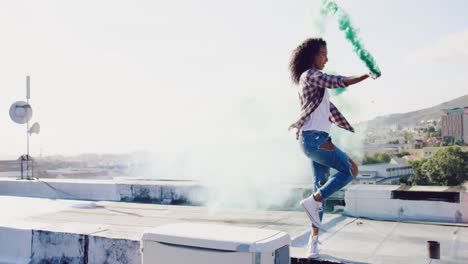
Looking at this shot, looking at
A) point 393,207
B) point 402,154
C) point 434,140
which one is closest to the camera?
point 393,207

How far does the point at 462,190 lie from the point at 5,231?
239 inches

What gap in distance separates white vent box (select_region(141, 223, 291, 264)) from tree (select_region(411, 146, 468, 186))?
116202 millimetres

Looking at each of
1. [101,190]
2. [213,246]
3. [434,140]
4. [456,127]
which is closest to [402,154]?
[434,140]

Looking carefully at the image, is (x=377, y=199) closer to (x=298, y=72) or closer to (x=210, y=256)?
(x=298, y=72)

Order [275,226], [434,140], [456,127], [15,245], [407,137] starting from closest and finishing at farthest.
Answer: [15,245]
[275,226]
[456,127]
[434,140]
[407,137]

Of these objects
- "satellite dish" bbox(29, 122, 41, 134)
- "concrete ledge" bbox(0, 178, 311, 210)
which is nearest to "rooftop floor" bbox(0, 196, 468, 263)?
"concrete ledge" bbox(0, 178, 311, 210)

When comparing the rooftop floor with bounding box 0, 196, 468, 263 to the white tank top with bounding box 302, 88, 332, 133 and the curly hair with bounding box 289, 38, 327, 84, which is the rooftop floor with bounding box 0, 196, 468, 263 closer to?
the white tank top with bounding box 302, 88, 332, 133

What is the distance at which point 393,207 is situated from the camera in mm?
7000

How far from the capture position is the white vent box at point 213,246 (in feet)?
9.06

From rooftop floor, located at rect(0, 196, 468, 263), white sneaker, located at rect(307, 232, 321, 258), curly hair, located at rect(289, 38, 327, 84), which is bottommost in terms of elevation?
rooftop floor, located at rect(0, 196, 468, 263)

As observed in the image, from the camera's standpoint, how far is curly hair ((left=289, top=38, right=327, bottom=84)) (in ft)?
13.8

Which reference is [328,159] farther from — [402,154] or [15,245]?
[402,154]

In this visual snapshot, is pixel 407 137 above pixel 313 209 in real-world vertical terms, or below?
above

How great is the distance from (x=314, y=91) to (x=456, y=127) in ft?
510
